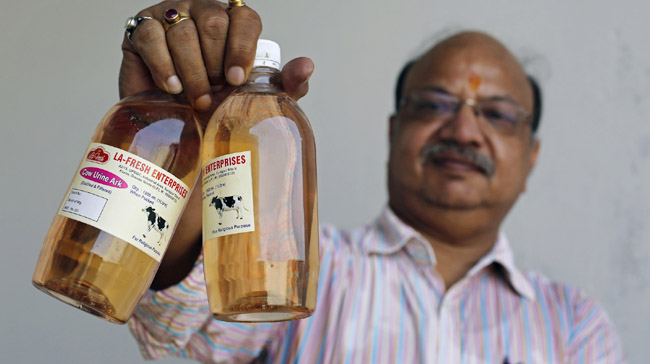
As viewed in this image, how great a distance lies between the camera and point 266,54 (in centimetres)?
75

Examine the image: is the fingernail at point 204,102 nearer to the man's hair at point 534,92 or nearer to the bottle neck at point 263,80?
the bottle neck at point 263,80

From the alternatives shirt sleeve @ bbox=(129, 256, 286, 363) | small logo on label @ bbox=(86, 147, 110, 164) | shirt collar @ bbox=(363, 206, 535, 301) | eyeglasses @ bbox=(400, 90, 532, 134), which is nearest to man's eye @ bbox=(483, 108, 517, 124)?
eyeglasses @ bbox=(400, 90, 532, 134)

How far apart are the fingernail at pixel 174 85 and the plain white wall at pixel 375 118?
3.87 feet

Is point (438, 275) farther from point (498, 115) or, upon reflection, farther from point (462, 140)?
point (498, 115)

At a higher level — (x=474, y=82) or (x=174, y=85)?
(x=474, y=82)

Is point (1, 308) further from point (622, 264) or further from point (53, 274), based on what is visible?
point (622, 264)

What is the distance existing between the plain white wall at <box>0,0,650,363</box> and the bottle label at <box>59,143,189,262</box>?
1.24 metres

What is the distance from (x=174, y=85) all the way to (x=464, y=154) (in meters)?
0.99

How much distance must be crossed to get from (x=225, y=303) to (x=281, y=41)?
145cm

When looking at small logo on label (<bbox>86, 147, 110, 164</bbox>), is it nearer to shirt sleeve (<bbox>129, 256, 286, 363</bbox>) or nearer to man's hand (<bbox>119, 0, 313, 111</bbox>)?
man's hand (<bbox>119, 0, 313, 111</bbox>)

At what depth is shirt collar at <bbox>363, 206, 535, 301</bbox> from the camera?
157 cm

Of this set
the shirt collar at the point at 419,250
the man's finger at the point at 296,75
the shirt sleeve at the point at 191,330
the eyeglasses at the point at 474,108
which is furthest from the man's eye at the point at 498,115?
the man's finger at the point at 296,75

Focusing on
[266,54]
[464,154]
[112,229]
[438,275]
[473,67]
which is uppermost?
[473,67]

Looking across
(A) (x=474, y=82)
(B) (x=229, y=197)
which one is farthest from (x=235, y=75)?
(A) (x=474, y=82)
